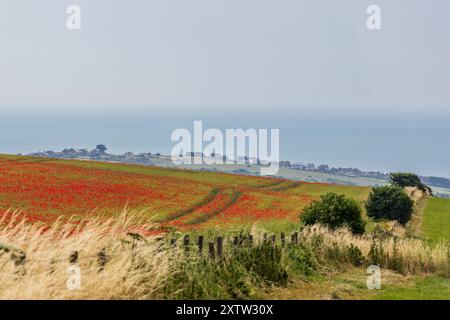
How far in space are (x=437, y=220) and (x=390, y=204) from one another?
647 cm

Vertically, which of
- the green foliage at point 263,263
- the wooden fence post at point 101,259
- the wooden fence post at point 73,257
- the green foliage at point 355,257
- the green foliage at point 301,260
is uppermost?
the wooden fence post at point 73,257

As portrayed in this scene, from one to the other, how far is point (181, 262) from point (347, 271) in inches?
300

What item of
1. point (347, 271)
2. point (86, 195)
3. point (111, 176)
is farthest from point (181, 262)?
point (111, 176)

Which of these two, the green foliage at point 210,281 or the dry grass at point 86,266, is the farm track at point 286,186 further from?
the dry grass at point 86,266

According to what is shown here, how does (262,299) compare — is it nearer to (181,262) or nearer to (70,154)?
(181,262)

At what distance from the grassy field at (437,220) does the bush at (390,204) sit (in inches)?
68.9

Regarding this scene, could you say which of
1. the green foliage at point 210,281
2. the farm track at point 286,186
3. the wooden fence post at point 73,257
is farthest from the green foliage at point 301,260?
the farm track at point 286,186

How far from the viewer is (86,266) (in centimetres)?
1193

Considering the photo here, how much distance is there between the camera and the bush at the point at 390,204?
45.3 meters

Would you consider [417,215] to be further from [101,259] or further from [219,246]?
[101,259]

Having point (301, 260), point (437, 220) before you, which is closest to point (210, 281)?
point (301, 260)

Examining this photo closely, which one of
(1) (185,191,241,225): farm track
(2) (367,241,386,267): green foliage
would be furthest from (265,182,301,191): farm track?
(2) (367,241,386,267): green foliage

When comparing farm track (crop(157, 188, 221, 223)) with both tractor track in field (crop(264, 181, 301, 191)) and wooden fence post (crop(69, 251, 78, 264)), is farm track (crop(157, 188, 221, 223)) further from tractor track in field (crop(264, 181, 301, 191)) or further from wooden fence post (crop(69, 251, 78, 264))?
wooden fence post (crop(69, 251, 78, 264))

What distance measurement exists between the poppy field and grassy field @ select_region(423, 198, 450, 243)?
6484mm
